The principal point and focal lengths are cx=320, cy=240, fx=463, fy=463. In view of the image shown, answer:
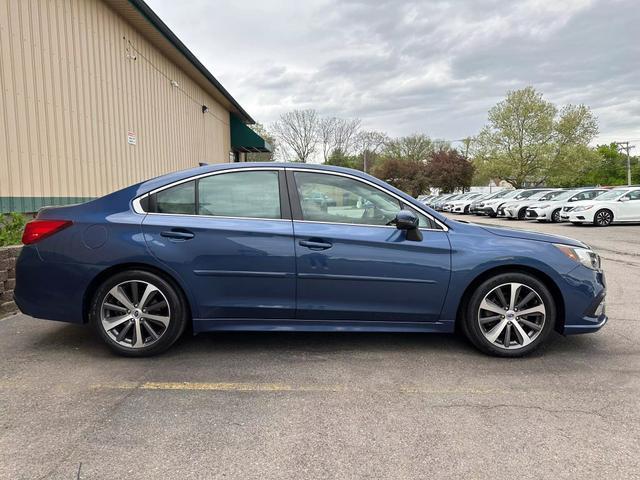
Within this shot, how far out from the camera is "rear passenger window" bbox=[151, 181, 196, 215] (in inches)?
153

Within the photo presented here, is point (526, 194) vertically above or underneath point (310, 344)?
above

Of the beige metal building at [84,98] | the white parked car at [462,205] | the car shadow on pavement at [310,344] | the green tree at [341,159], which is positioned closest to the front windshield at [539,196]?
the white parked car at [462,205]

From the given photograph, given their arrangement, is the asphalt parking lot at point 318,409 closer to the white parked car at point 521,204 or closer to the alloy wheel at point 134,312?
the alloy wheel at point 134,312

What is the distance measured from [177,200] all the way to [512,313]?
2.96m

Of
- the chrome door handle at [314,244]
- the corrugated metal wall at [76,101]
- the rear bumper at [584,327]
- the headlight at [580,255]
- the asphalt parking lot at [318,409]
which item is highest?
the corrugated metal wall at [76,101]

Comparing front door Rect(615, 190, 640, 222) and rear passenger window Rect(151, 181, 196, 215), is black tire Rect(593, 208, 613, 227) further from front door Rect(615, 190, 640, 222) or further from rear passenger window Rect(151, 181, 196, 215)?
rear passenger window Rect(151, 181, 196, 215)

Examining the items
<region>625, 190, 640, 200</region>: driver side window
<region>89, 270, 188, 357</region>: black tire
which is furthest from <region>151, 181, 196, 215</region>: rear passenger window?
<region>625, 190, 640, 200</region>: driver side window

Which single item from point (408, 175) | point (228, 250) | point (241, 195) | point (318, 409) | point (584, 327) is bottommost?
point (318, 409)

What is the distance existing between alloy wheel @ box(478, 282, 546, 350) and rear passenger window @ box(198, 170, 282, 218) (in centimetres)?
191

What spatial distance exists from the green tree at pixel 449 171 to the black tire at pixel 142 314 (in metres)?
54.4

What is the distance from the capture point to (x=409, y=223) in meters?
3.73

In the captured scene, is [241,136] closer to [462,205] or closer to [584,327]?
[462,205]

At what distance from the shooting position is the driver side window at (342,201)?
3895 millimetres

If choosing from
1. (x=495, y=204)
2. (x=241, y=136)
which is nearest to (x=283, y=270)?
(x=241, y=136)
